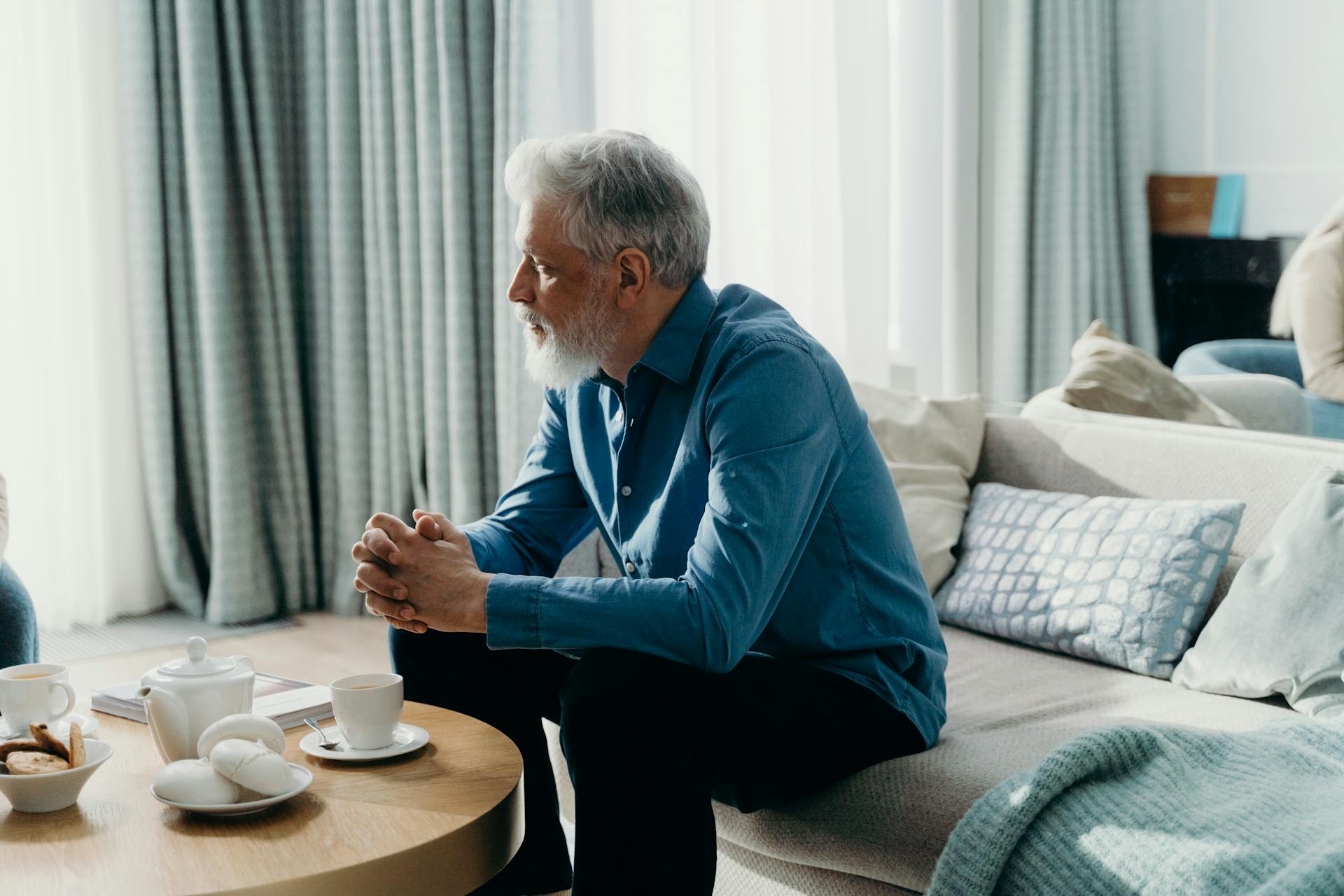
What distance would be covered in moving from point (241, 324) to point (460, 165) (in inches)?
31.4

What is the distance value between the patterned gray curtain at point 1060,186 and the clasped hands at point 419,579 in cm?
167

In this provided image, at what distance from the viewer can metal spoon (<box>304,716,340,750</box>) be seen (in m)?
1.49

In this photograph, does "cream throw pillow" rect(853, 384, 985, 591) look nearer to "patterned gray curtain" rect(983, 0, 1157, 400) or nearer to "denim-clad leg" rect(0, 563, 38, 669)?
"patterned gray curtain" rect(983, 0, 1157, 400)

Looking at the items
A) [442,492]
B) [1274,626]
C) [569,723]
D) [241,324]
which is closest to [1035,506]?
[1274,626]

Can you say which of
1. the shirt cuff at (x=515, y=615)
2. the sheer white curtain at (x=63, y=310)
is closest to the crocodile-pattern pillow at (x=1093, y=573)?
the shirt cuff at (x=515, y=615)

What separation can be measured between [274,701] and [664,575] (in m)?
0.51

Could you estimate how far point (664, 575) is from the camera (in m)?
1.74

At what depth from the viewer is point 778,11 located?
3.22 m

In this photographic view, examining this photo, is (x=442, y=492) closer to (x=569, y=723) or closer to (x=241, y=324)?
(x=241, y=324)

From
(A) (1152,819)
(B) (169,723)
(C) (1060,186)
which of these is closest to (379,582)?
(B) (169,723)

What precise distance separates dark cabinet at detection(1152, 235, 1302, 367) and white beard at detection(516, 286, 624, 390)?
4.56ft

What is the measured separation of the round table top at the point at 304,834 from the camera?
46.9 inches

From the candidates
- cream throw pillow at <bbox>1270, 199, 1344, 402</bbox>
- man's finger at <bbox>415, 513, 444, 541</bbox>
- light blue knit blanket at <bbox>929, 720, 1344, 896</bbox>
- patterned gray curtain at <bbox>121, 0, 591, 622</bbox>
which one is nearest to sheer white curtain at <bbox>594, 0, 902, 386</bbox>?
patterned gray curtain at <bbox>121, 0, 591, 622</bbox>

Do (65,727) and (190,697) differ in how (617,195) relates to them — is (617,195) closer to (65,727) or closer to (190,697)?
(190,697)
